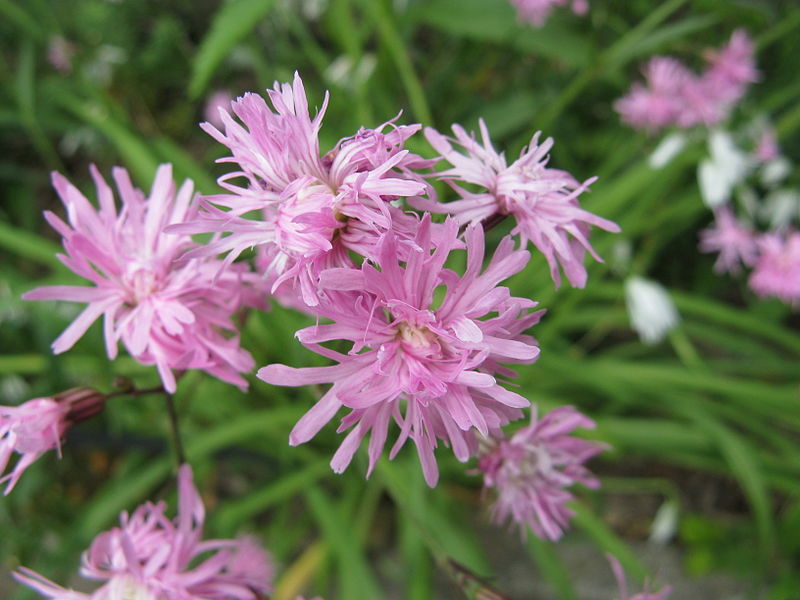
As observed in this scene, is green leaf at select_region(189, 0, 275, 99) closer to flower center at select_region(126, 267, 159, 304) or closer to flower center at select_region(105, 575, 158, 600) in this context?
flower center at select_region(126, 267, 159, 304)

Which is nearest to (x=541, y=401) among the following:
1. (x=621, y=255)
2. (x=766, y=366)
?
(x=621, y=255)

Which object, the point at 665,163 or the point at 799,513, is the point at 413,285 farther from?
the point at 799,513

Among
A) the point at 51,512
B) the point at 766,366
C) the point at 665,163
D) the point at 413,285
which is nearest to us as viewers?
the point at 413,285

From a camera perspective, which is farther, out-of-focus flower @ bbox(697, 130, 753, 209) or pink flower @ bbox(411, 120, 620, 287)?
out-of-focus flower @ bbox(697, 130, 753, 209)

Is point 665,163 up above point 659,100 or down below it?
below

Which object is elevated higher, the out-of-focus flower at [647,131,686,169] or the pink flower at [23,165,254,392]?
the out-of-focus flower at [647,131,686,169]

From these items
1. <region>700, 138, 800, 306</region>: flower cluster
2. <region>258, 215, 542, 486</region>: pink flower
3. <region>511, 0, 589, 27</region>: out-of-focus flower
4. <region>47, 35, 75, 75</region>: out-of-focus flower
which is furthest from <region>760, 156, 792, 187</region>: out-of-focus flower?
<region>47, 35, 75, 75</region>: out-of-focus flower

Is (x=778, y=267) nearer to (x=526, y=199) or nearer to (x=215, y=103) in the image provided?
(x=526, y=199)
